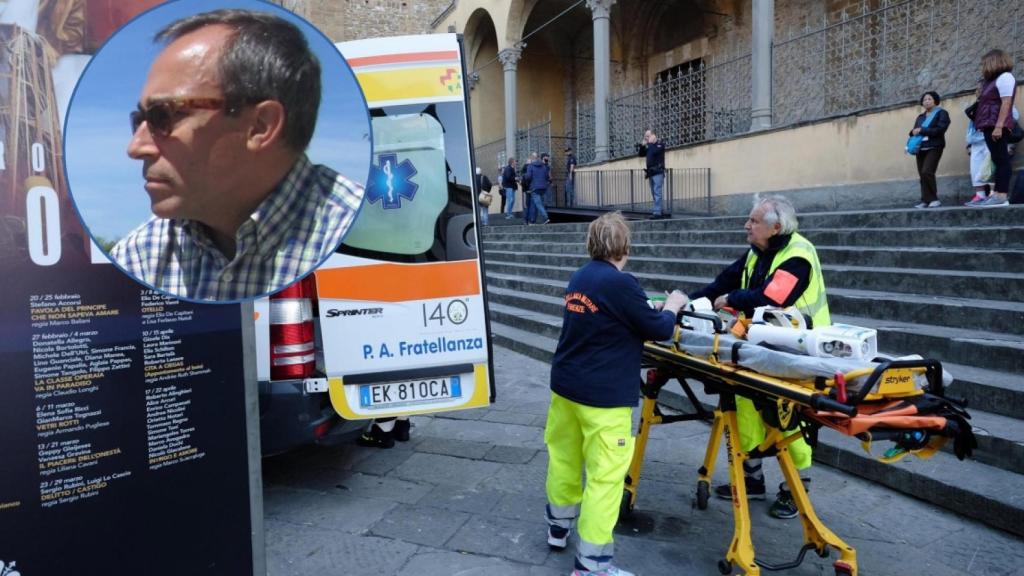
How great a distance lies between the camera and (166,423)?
6.52 ft

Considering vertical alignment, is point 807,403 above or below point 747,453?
above

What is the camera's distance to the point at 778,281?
10.1 ft

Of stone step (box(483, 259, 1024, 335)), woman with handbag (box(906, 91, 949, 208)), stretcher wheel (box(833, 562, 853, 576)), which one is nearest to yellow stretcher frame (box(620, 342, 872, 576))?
stretcher wheel (box(833, 562, 853, 576))

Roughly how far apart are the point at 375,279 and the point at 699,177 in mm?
10288

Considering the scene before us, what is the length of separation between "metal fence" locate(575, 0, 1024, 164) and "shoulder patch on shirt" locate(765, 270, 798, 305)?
7.77 m


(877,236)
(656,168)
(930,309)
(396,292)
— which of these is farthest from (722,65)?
(396,292)

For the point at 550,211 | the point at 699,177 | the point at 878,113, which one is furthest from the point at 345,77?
the point at 550,211

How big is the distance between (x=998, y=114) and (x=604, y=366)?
6539mm

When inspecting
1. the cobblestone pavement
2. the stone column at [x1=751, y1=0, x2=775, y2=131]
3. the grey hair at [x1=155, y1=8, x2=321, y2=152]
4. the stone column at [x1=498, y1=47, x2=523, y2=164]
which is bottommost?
the cobblestone pavement

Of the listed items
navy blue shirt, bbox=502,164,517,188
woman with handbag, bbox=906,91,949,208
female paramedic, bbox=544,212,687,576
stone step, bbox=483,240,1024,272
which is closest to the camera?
female paramedic, bbox=544,212,687,576

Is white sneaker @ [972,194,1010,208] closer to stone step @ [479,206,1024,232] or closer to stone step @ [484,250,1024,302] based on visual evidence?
stone step @ [479,206,1024,232]

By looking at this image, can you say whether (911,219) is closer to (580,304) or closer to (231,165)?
(580,304)

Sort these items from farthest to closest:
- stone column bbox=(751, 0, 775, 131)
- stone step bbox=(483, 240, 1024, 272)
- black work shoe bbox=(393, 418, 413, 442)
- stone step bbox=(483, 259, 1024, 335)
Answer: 1. stone column bbox=(751, 0, 775, 131)
2. stone step bbox=(483, 240, 1024, 272)
3. black work shoe bbox=(393, 418, 413, 442)
4. stone step bbox=(483, 259, 1024, 335)

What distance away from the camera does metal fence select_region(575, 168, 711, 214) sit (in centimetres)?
1256
